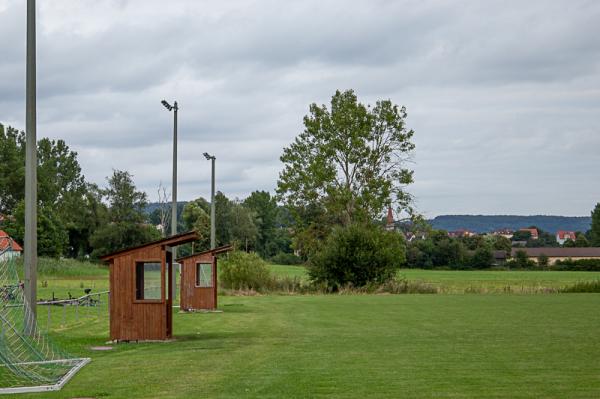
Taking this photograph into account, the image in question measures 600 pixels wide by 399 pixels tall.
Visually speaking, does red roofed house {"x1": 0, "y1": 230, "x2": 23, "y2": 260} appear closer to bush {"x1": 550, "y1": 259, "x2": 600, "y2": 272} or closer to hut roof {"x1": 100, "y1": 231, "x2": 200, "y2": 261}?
hut roof {"x1": 100, "y1": 231, "x2": 200, "y2": 261}

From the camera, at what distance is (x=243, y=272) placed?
50000 millimetres

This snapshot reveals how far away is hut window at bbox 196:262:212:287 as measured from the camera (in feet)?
110

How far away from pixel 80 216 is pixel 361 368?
3833 inches

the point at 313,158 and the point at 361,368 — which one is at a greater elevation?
the point at 313,158

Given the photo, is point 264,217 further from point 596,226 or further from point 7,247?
point 7,247

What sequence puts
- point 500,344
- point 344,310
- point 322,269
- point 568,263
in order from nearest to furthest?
point 500,344
point 344,310
point 322,269
point 568,263

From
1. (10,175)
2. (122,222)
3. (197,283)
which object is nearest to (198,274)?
(197,283)

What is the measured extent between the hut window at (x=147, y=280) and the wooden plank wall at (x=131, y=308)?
19cm

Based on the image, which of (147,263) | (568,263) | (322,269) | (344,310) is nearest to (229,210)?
(568,263)

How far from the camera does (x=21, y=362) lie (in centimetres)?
1533

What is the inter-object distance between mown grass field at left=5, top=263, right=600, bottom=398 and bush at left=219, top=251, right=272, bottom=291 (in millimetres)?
19263

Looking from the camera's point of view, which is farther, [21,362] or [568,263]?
[568,263]

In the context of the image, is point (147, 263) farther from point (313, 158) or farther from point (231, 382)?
point (313, 158)

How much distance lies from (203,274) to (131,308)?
13.8 metres
